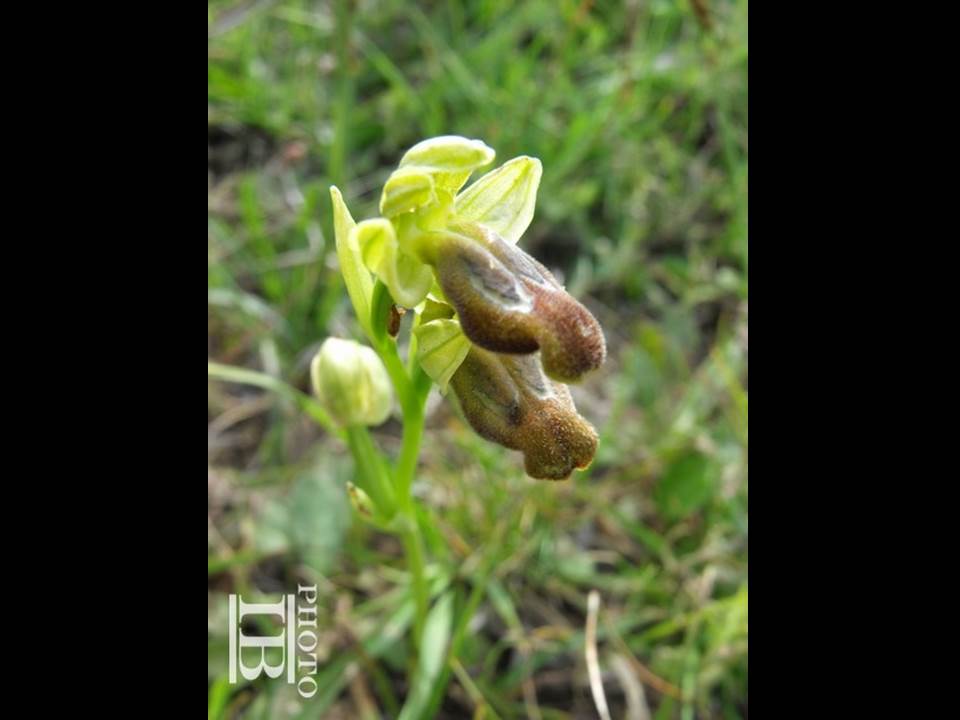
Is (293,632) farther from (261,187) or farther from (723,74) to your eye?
(723,74)

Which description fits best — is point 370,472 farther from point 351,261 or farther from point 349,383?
point 351,261

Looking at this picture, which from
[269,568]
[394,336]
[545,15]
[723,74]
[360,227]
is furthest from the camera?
[545,15]

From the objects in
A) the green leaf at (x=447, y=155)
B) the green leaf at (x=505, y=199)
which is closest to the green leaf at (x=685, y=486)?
the green leaf at (x=505, y=199)

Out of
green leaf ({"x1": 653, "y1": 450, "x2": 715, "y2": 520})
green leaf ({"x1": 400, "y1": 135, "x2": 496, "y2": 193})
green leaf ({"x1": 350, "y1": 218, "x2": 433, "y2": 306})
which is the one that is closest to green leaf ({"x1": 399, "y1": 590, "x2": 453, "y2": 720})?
green leaf ({"x1": 653, "y1": 450, "x2": 715, "y2": 520})
